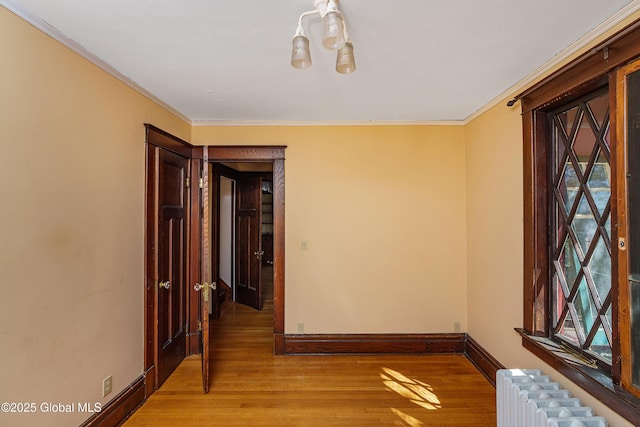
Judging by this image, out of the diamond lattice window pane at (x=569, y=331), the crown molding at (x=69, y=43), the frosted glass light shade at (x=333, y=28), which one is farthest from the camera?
the diamond lattice window pane at (x=569, y=331)

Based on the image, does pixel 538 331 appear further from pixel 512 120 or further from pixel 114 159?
pixel 114 159

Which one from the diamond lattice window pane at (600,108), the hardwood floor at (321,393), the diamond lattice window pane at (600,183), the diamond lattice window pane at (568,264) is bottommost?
the hardwood floor at (321,393)

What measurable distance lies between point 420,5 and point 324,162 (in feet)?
6.38

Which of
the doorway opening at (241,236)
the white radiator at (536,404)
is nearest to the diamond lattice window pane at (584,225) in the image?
the white radiator at (536,404)

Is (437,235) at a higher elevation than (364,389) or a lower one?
→ higher

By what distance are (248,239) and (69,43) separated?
3501 mm

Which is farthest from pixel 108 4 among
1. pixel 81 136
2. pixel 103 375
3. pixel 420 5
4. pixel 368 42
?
pixel 103 375

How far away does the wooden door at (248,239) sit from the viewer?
4.86 m

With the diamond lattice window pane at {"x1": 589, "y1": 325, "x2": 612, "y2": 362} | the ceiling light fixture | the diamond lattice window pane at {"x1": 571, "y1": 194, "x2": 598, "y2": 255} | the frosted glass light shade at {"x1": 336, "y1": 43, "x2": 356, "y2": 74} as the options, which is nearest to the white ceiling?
the ceiling light fixture

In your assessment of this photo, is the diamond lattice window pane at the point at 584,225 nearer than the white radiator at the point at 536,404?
No

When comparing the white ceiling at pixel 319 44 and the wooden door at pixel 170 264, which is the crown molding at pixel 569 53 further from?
the wooden door at pixel 170 264

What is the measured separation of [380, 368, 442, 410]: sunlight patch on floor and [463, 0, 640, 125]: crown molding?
2450 mm

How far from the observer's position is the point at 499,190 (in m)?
2.61

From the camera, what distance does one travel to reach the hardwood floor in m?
2.22
